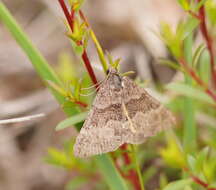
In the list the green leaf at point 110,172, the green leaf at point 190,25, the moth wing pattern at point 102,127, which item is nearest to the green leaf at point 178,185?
the green leaf at point 110,172

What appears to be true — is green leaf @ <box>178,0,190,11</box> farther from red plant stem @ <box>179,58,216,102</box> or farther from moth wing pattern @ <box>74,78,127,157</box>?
moth wing pattern @ <box>74,78,127,157</box>

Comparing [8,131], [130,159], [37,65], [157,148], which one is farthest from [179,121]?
[37,65]

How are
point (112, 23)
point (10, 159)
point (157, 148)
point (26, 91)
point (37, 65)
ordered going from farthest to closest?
point (112, 23)
point (26, 91)
point (10, 159)
point (157, 148)
point (37, 65)

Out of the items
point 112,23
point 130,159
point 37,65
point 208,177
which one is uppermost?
point 112,23

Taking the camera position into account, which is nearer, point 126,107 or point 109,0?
point 126,107

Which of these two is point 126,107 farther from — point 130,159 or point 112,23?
point 112,23
